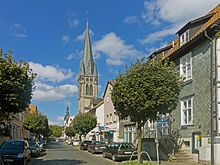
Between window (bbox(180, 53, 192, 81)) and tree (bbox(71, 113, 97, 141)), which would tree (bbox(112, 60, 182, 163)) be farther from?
tree (bbox(71, 113, 97, 141))

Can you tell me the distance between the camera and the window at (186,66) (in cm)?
2402

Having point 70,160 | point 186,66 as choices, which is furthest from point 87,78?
point 186,66

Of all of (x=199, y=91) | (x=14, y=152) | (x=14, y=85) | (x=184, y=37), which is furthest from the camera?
A: (x=184, y=37)

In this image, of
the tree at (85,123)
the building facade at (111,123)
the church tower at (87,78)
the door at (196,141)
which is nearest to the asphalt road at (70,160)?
the door at (196,141)

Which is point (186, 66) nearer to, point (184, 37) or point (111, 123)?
point (184, 37)

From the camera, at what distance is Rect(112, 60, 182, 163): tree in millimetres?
19766

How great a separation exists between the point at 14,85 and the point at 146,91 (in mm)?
7067

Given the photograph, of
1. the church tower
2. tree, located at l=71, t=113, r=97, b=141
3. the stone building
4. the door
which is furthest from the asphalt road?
the church tower

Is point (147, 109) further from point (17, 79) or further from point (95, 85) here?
point (95, 85)

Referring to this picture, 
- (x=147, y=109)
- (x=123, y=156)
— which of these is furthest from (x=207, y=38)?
(x=123, y=156)

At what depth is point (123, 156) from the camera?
2698cm

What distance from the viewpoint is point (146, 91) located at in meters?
19.9

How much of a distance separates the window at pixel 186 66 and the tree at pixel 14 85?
33.6ft

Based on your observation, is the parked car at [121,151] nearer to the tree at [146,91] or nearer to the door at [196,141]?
the door at [196,141]
